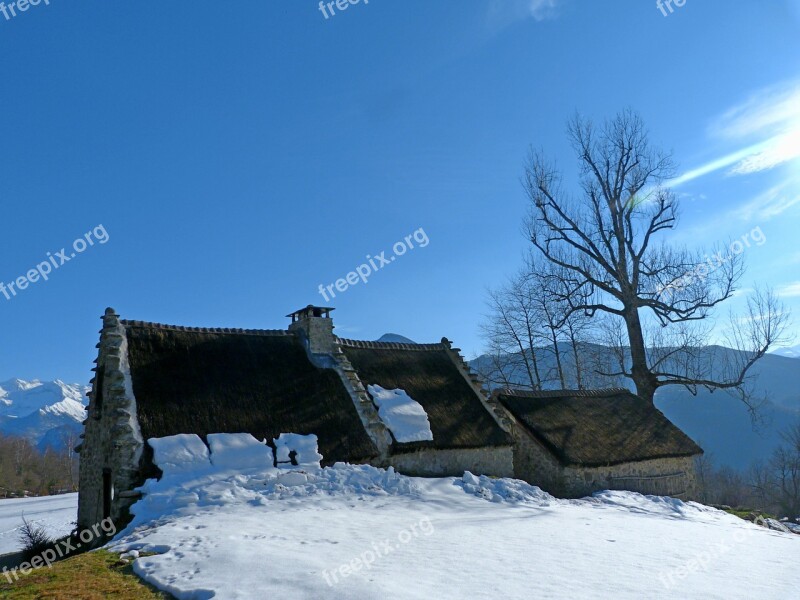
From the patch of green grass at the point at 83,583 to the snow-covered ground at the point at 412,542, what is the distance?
220 millimetres

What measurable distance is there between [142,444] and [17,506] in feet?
73.2

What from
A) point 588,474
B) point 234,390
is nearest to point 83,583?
point 234,390

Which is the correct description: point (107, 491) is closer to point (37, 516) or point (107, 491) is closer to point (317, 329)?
point (317, 329)

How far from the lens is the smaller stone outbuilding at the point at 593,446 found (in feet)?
58.8

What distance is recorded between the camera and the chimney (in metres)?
17.8

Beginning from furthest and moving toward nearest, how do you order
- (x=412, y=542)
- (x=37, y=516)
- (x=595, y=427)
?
(x=37, y=516) < (x=595, y=427) < (x=412, y=542)

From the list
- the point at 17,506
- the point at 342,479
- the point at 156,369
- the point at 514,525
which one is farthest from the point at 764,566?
the point at 17,506

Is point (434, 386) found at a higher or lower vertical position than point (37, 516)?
higher

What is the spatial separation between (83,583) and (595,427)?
17.7 metres

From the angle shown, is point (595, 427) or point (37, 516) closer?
point (595, 427)

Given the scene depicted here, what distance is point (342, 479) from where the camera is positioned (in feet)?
42.8

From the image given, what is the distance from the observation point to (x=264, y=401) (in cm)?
1507

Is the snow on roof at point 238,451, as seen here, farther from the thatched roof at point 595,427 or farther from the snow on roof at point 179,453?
the thatched roof at point 595,427

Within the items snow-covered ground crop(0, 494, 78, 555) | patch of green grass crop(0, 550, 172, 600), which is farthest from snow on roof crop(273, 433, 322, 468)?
snow-covered ground crop(0, 494, 78, 555)
